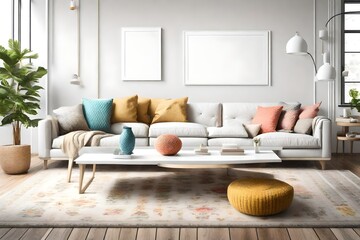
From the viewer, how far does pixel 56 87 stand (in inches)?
245

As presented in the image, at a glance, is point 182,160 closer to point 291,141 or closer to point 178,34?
point 291,141

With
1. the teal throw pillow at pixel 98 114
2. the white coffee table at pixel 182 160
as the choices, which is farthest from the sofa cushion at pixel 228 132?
the teal throw pillow at pixel 98 114

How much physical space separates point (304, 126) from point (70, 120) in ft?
10.0

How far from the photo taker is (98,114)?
17.3ft

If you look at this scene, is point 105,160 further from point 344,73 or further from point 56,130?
point 344,73

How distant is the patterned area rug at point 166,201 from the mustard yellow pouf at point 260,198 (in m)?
0.07

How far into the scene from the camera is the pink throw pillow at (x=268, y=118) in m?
5.22

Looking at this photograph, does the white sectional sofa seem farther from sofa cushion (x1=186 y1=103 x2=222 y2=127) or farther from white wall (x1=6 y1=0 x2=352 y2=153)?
white wall (x1=6 y1=0 x2=352 y2=153)

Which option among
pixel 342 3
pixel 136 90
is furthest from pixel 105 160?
pixel 342 3

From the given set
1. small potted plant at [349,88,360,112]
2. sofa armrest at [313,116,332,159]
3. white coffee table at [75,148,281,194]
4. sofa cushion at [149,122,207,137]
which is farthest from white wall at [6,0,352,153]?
white coffee table at [75,148,281,194]

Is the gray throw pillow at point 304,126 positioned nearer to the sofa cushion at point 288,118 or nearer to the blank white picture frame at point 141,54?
the sofa cushion at point 288,118

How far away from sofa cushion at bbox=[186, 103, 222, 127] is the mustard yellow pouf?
275cm

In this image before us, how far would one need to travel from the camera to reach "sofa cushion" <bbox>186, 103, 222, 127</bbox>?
5.64m

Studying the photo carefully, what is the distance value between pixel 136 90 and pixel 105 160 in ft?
9.80
